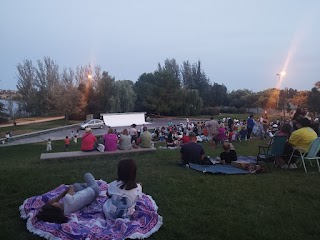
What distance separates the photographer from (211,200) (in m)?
5.73

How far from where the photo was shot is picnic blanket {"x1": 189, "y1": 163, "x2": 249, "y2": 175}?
26.3ft

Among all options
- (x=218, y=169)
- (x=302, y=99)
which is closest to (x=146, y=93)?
(x=302, y=99)

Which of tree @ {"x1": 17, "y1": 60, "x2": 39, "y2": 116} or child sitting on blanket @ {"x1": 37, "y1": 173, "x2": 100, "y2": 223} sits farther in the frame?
tree @ {"x1": 17, "y1": 60, "x2": 39, "y2": 116}

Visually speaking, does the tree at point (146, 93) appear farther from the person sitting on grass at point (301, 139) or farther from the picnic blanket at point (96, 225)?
the picnic blanket at point (96, 225)

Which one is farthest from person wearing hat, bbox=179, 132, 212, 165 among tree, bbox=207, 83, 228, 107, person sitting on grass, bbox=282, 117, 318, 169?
tree, bbox=207, 83, 228, 107

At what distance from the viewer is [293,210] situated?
5238 mm

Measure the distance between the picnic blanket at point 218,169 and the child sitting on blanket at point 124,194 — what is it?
3715 mm

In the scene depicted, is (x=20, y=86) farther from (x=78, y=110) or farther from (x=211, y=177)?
(x=211, y=177)

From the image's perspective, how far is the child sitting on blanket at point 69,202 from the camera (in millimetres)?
4414

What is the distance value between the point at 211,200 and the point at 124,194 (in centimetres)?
186

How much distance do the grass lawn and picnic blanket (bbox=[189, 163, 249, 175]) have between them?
28 centimetres

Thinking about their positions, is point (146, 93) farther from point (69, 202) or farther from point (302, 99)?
point (69, 202)

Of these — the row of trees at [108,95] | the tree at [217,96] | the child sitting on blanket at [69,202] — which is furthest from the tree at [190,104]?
the child sitting on blanket at [69,202]

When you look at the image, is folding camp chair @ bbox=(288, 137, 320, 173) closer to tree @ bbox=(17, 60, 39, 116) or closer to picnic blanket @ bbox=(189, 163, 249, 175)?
picnic blanket @ bbox=(189, 163, 249, 175)
